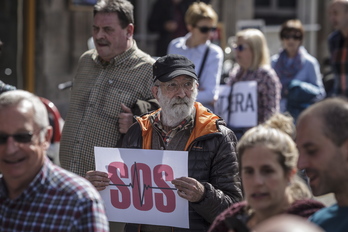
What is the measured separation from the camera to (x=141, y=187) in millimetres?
4625

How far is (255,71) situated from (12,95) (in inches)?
193

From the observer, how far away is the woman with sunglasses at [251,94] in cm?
779

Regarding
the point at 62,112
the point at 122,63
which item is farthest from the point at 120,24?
the point at 62,112

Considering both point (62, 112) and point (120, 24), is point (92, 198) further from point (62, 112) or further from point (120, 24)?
point (62, 112)

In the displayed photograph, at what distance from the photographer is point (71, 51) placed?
1393 centimetres

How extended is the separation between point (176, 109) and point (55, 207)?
1671 mm

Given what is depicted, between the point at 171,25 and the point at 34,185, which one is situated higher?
the point at 34,185

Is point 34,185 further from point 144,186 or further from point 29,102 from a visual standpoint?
point 144,186

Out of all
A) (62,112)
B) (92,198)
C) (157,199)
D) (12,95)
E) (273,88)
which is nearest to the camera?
(92,198)

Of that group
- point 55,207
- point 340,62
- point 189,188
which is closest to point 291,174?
point 189,188

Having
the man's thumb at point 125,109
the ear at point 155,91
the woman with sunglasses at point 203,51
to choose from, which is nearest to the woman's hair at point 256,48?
the woman with sunglasses at point 203,51

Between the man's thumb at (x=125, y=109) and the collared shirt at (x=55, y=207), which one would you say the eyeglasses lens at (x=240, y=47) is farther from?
the collared shirt at (x=55, y=207)

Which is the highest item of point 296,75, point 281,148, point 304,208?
point 281,148

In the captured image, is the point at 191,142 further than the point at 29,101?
Yes
